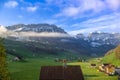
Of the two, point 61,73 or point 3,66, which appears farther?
point 61,73

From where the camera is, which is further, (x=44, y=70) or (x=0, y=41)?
(x=44, y=70)

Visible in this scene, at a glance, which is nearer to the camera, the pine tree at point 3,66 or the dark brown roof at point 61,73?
the pine tree at point 3,66

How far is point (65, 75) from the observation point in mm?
78500

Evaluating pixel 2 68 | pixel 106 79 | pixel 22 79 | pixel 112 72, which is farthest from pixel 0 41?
pixel 112 72

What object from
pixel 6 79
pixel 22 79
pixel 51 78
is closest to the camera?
pixel 6 79

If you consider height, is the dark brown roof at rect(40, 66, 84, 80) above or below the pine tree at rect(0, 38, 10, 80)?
below

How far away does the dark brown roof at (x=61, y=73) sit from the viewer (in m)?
78.1

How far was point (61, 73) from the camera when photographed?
7900cm

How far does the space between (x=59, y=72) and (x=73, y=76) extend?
3.80m

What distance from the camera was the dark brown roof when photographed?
78062 millimetres

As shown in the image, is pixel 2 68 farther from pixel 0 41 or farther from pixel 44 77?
pixel 44 77

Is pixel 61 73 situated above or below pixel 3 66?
below

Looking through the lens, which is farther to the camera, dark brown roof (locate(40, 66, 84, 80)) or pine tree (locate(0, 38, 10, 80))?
dark brown roof (locate(40, 66, 84, 80))

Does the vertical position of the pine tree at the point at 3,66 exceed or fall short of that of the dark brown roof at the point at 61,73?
it exceeds it
